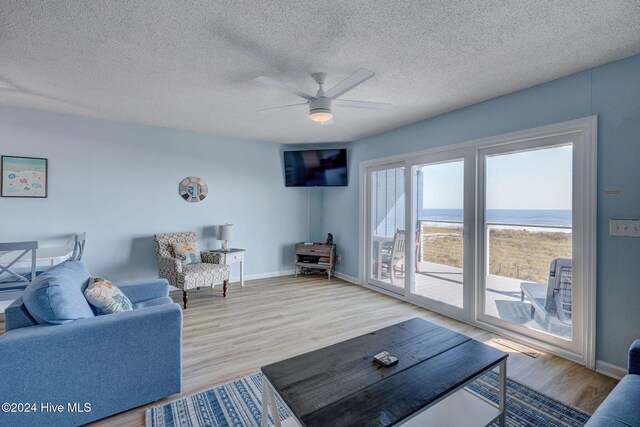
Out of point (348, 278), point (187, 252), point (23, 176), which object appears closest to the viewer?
point (23, 176)

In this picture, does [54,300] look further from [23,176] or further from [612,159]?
[612,159]

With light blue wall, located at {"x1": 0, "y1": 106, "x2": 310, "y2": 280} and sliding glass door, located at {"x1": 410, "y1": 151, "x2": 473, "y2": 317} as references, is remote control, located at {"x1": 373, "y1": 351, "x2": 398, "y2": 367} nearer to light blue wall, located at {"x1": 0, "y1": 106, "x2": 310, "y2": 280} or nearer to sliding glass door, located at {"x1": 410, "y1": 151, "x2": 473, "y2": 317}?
sliding glass door, located at {"x1": 410, "y1": 151, "x2": 473, "y2": 317}

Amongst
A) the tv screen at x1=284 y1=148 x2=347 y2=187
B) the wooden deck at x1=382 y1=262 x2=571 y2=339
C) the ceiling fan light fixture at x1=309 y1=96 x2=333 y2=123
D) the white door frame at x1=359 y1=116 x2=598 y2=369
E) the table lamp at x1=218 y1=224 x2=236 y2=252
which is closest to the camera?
the white door frame at x1=359 y1=116 x2=598 y2=369

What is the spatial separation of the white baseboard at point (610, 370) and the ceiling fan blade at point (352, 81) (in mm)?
2890

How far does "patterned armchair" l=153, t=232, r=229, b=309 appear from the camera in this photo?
143 inches

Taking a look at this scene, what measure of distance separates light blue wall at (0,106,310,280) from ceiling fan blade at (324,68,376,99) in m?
2.92

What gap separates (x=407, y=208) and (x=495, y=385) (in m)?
2.28

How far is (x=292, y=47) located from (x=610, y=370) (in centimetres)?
348

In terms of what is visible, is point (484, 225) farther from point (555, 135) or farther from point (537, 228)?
point (555, 135)

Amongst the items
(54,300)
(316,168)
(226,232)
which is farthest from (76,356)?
(316,168)

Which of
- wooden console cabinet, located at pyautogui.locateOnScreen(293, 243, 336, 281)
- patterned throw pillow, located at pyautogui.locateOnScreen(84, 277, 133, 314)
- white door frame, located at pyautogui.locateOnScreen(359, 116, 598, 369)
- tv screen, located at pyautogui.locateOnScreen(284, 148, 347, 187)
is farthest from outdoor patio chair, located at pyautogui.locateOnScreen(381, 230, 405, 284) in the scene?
patterned throw pillow, located at pyautogui.locateOnScreen(84, 277, 133, 314)

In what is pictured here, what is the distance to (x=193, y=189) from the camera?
4543mm

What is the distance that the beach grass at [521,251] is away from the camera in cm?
266

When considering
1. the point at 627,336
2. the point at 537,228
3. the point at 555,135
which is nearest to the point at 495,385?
the point at 627,336
